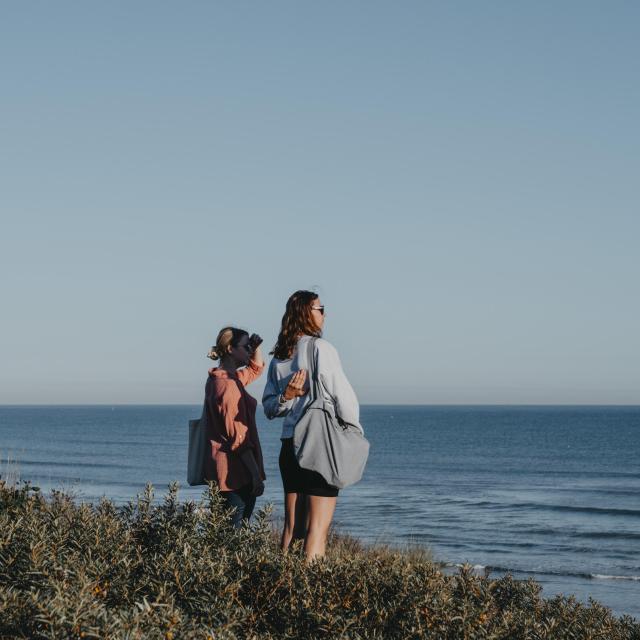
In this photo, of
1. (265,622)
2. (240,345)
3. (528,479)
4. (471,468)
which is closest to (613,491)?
(528,479)

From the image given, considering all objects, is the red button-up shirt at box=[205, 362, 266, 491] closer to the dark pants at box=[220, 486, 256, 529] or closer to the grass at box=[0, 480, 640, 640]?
the dark pants at box=[220, 486, 256, 529]

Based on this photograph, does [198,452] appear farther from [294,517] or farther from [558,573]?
[558,573]

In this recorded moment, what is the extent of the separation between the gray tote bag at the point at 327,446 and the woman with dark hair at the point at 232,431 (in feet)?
3.98

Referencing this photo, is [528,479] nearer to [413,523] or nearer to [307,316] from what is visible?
[413,523]

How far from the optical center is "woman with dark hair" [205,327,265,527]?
261 inches

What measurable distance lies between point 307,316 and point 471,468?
5165 centimetres

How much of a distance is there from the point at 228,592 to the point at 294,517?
2178mm

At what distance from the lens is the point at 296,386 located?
18.4ft

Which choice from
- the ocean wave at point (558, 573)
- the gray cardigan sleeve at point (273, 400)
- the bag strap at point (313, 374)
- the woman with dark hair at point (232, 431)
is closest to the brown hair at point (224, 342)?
the woman with dark hair at point (232, 431)

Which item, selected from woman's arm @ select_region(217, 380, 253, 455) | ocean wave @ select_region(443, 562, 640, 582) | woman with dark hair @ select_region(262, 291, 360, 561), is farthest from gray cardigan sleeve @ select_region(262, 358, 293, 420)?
ocean wave @ select_region(443, 562, 640, 582)

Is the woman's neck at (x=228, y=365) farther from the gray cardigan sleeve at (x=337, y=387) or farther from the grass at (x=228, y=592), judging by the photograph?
the grass at (x=228, y=592)

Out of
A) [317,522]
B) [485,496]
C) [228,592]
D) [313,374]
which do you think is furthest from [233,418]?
[485,496]

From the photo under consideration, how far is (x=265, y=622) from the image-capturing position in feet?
12.2

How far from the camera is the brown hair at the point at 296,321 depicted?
5.80 m
